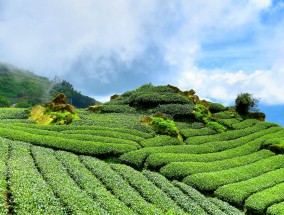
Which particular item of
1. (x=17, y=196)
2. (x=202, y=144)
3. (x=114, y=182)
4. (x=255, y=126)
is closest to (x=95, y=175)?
(x=114, y=182)

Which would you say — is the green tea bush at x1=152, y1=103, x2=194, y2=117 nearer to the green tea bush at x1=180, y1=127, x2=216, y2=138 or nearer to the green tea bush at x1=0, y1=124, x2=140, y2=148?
the green tea bush at x1=180, y1=127, x2=216, y2=138

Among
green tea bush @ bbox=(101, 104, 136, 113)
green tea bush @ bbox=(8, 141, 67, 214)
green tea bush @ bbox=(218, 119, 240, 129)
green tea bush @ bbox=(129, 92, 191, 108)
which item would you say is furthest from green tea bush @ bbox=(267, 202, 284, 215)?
green tea bush @ bbox=(101, 104, 136, 113)

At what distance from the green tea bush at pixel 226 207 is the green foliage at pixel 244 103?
30.5 m

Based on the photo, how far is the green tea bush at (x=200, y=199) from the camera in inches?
1021

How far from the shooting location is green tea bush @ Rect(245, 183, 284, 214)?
1102 inches

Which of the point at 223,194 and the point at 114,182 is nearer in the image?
the point at 114,182

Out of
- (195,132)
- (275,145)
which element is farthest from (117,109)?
(275,145)

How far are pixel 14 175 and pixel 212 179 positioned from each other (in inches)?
680

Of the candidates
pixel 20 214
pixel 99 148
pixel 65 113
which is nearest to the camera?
pixel 20 214

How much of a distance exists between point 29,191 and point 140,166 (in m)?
14.9

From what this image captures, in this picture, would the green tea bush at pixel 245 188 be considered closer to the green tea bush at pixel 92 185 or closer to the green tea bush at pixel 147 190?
the green tea bush at pixel 147 190

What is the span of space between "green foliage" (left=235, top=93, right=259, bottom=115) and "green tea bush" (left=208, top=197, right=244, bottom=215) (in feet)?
99.9

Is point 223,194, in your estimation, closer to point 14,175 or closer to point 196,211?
point 196,211

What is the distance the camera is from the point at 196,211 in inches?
978
